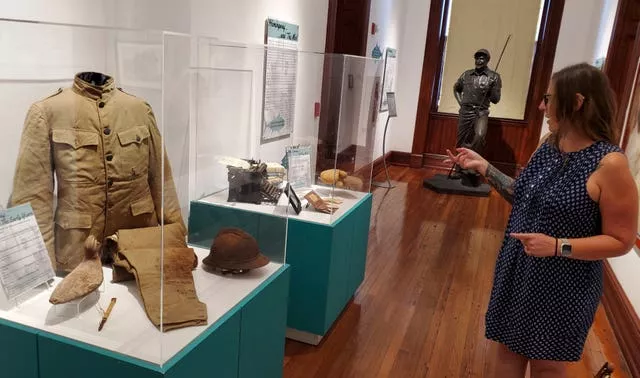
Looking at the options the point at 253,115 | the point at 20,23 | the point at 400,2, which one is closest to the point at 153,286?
the point at 20,23

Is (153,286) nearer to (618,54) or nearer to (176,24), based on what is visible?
(176,24)

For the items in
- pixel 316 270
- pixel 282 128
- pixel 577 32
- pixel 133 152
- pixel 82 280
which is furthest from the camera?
pixel 577 32

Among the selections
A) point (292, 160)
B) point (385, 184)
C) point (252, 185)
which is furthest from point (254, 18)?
point (385, 184)

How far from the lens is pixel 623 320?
303cm

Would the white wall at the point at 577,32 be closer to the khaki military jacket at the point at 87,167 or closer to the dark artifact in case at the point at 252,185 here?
the dark artifact in case at the point at 252,185

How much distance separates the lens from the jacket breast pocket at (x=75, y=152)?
5.09 feet

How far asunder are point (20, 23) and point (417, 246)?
11.4 ft

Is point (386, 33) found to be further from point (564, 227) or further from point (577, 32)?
point (564, 227)

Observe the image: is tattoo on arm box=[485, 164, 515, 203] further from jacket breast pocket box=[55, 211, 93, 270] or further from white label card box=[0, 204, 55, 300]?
white label card box=[0, 204, 55, 300]

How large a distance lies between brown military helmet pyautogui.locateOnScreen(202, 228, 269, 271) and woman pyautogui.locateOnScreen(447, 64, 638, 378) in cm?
85

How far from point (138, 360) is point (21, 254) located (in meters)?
0.50

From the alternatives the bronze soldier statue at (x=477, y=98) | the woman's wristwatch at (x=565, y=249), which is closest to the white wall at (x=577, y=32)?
the bronze soldier statue at (x=477, y=98)

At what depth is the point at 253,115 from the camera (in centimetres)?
229

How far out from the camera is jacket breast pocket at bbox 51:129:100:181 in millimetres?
1552
